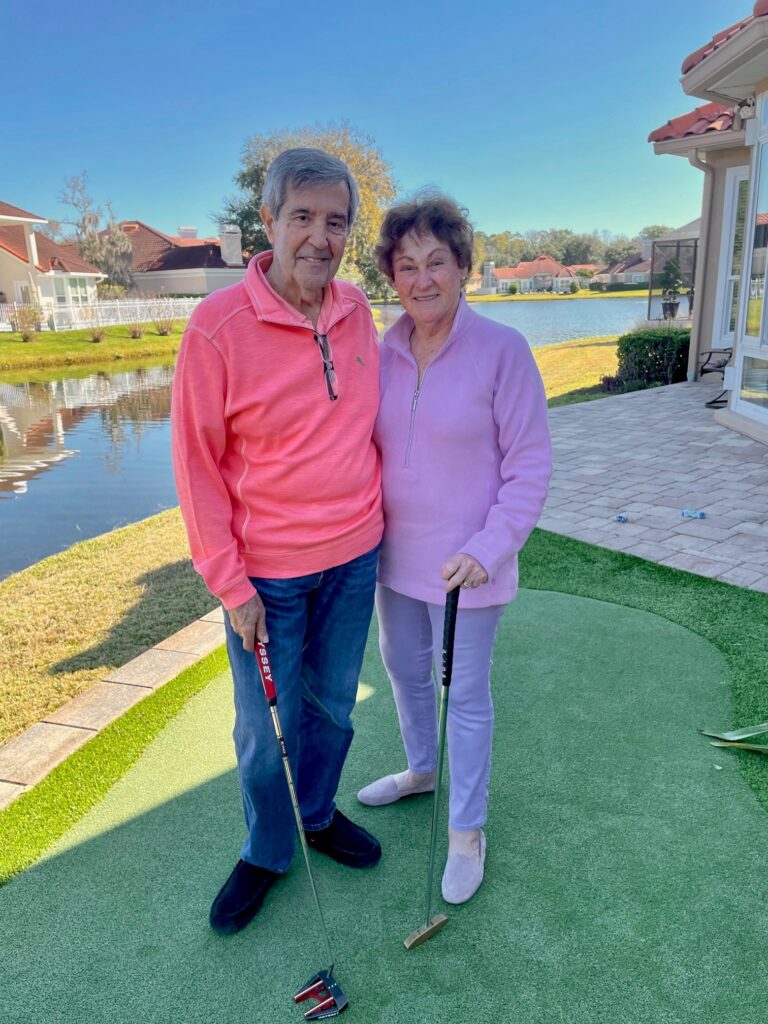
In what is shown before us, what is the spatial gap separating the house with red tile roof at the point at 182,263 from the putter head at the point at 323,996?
3846cm

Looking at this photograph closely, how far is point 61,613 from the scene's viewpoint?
167 inches

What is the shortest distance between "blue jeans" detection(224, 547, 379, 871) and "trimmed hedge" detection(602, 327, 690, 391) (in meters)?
10.2

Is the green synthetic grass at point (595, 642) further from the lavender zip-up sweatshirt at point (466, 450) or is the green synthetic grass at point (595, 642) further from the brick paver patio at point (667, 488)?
the lavender zip-up sweatshirt at point (466, 450)

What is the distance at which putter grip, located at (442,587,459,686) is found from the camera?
1.80 metres

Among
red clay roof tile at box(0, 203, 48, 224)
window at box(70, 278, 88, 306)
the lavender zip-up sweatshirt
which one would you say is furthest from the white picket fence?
the lavender zip-up sweatshirt

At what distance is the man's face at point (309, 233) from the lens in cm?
167

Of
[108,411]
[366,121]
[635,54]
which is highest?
[635,54]

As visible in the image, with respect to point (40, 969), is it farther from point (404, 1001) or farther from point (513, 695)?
point (513, 695)

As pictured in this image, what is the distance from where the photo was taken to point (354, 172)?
3025 cm

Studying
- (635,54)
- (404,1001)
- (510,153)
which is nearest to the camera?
(404,1001)

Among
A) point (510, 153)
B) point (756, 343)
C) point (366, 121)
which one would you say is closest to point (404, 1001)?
point (756, 343)

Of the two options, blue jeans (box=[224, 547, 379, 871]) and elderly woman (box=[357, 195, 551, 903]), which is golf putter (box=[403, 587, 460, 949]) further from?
blue jeans (box=[224, 547, 379, 871])

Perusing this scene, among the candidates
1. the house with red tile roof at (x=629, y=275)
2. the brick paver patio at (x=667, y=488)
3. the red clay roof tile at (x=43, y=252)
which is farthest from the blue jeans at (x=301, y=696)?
the house with red tile roof at (x=629, y=275)

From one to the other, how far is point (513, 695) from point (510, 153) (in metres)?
122
